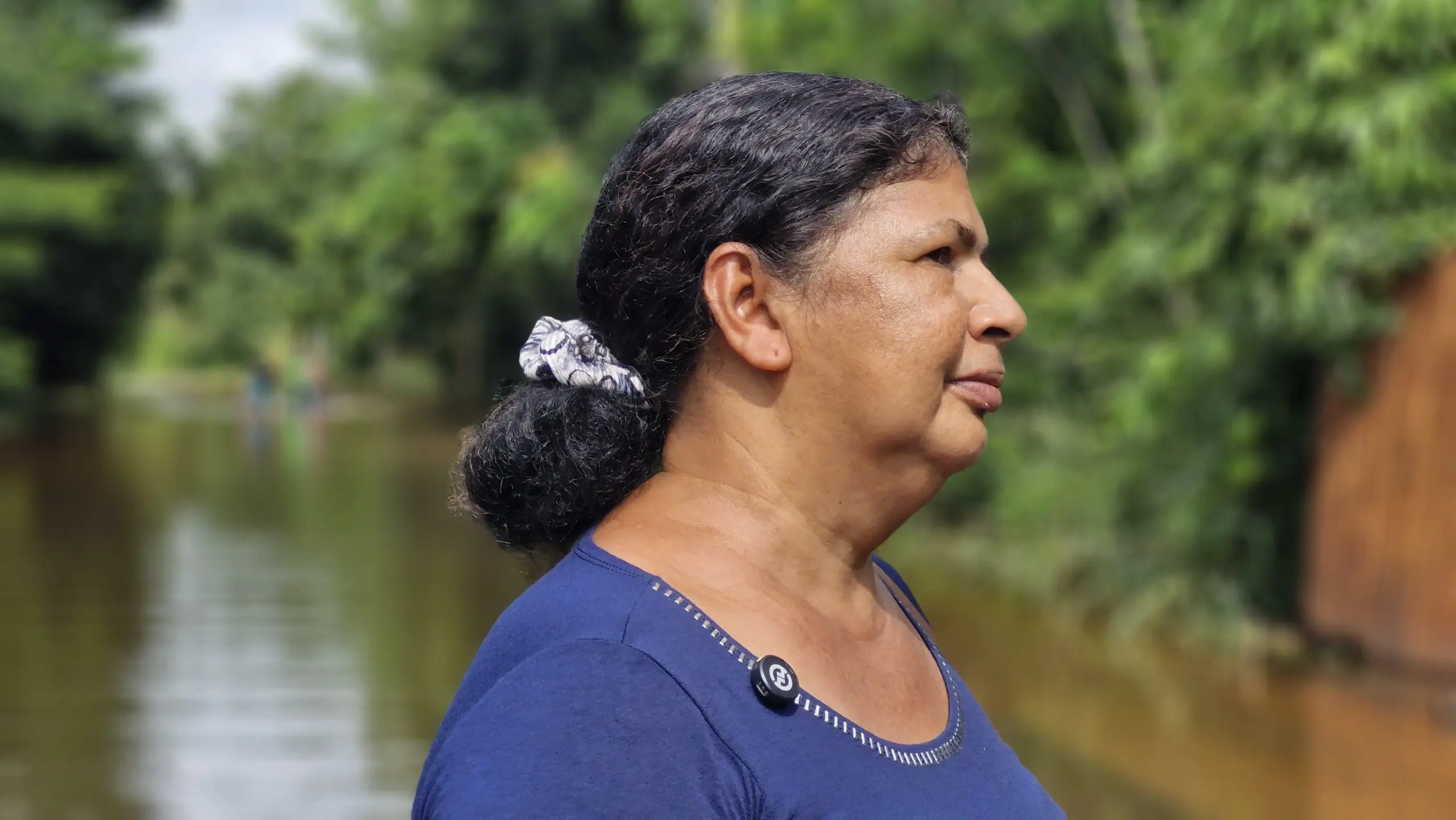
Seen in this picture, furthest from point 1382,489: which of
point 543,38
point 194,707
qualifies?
point 543,38

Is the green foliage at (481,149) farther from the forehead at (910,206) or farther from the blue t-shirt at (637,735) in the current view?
the blue t-shirt at (637,735)

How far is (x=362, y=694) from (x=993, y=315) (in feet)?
19.1

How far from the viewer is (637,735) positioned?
1325 mm

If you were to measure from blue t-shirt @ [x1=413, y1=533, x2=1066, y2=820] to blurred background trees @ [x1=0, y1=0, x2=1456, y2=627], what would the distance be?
9.76 feet

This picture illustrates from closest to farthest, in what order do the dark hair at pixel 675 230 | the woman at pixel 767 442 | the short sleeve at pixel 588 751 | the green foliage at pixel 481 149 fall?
the short sleeve at pixel 588 751 → the woman at pixel 767 442 → the dark hair at pixel 675 230 → the green foliage at pixel 481 149

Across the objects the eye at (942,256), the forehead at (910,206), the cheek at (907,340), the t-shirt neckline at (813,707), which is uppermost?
the forehead at (910,206)

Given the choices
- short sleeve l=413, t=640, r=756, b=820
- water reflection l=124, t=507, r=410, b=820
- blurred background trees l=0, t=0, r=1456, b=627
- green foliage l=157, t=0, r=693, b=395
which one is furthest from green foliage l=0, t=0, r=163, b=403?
short sleeve l=413, t=640, r=756, b=820

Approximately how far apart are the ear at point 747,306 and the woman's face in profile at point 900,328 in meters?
0.02

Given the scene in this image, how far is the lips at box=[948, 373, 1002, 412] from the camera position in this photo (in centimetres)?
159

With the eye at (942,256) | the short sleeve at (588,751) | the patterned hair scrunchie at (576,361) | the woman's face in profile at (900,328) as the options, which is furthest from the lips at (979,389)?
the short sleeve at (588,751)

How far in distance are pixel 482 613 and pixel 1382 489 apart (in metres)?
4.51

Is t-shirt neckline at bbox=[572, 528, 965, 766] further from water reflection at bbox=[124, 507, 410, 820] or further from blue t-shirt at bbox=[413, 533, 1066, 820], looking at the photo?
water reflection at bbox=[124, 507, 410, 820]

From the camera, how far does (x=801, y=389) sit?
1.57 meters

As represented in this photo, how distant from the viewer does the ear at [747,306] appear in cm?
155
